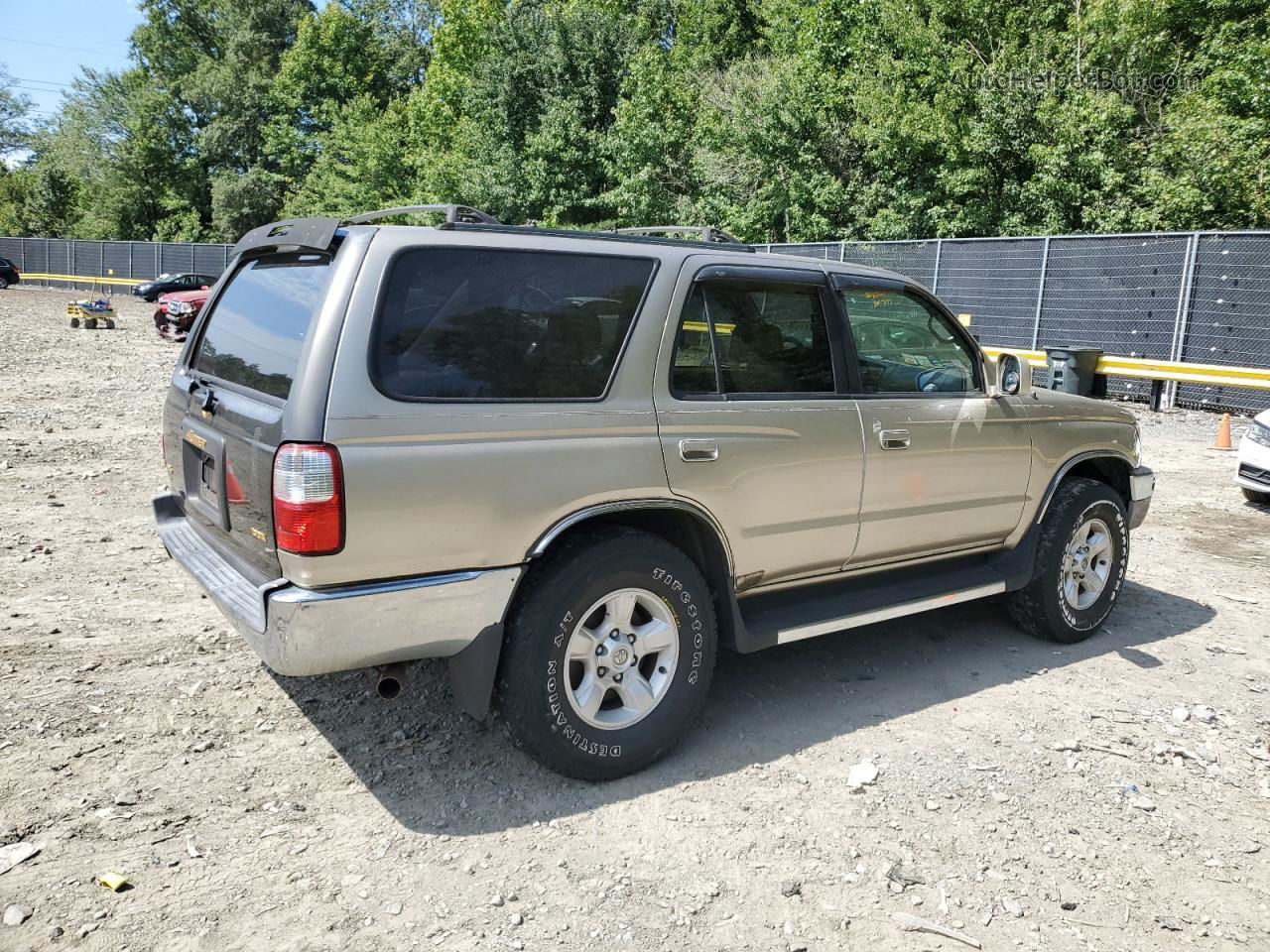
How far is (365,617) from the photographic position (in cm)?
296

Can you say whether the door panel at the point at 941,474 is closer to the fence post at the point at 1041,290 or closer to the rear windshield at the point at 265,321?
the rear windshield at the point at 265,321

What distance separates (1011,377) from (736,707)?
209 cm

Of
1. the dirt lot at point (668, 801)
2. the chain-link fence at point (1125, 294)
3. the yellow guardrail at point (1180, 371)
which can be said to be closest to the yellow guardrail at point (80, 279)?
the chain-link fence at point (1125, 294)

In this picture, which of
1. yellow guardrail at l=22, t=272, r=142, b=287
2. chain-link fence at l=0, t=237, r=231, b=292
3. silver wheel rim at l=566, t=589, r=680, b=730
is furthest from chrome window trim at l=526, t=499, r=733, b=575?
yellow guardrail at l=22, t=272, r=142, b=287

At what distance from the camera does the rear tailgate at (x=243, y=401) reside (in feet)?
10.2

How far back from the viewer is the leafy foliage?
19.2m

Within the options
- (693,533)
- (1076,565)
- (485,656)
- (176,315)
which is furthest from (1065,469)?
(176,315)

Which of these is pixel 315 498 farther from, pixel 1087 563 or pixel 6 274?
pixel 6 274

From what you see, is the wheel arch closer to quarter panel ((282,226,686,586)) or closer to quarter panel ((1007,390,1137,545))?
quarter panel ((282,226,686,586))

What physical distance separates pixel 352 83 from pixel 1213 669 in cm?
5719

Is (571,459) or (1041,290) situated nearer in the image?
(571,459)

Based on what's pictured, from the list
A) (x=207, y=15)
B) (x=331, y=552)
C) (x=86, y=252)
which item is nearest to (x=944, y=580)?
(x=331, y=552)

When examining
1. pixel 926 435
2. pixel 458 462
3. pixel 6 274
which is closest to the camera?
pixel 458 462

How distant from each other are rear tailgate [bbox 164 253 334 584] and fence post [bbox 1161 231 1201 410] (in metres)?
14.5
